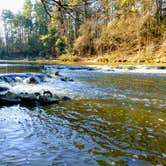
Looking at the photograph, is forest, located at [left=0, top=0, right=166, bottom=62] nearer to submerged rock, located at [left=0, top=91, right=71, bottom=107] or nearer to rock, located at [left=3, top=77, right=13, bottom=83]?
rock, located at [left=3, top=77, right=13, bottom=83]

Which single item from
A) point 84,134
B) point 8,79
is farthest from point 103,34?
point 84,134

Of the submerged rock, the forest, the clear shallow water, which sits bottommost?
the clear shallow water

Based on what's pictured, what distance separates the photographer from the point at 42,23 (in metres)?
65.4

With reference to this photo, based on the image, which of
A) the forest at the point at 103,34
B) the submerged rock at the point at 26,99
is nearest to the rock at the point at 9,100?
the submerged rock at the point at 26,99

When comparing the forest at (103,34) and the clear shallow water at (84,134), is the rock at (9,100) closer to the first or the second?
the clear shallow water at (84,134)

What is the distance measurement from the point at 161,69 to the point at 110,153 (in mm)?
19112

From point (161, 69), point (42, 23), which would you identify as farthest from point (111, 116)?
point (42, 23)

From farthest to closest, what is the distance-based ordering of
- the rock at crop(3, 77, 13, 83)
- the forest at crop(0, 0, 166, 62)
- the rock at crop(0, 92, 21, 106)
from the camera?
the forest at crop(0, 0, 166, 62) → the rock at crop(3, 77, 13, 83) → the rock at crop(0, 92, 21, 106)

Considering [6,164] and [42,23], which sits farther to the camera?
[42,23]

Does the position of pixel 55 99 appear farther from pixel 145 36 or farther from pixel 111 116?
pixel 145 36

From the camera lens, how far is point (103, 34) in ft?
134

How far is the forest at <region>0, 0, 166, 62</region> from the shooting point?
33188 mm

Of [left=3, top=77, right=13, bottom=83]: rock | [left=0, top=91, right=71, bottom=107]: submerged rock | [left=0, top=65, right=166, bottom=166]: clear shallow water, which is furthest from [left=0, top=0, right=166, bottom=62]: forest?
[left=0, top=65, right=166, bottom=166]: clear shallow water

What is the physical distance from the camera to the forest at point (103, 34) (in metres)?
33.2
